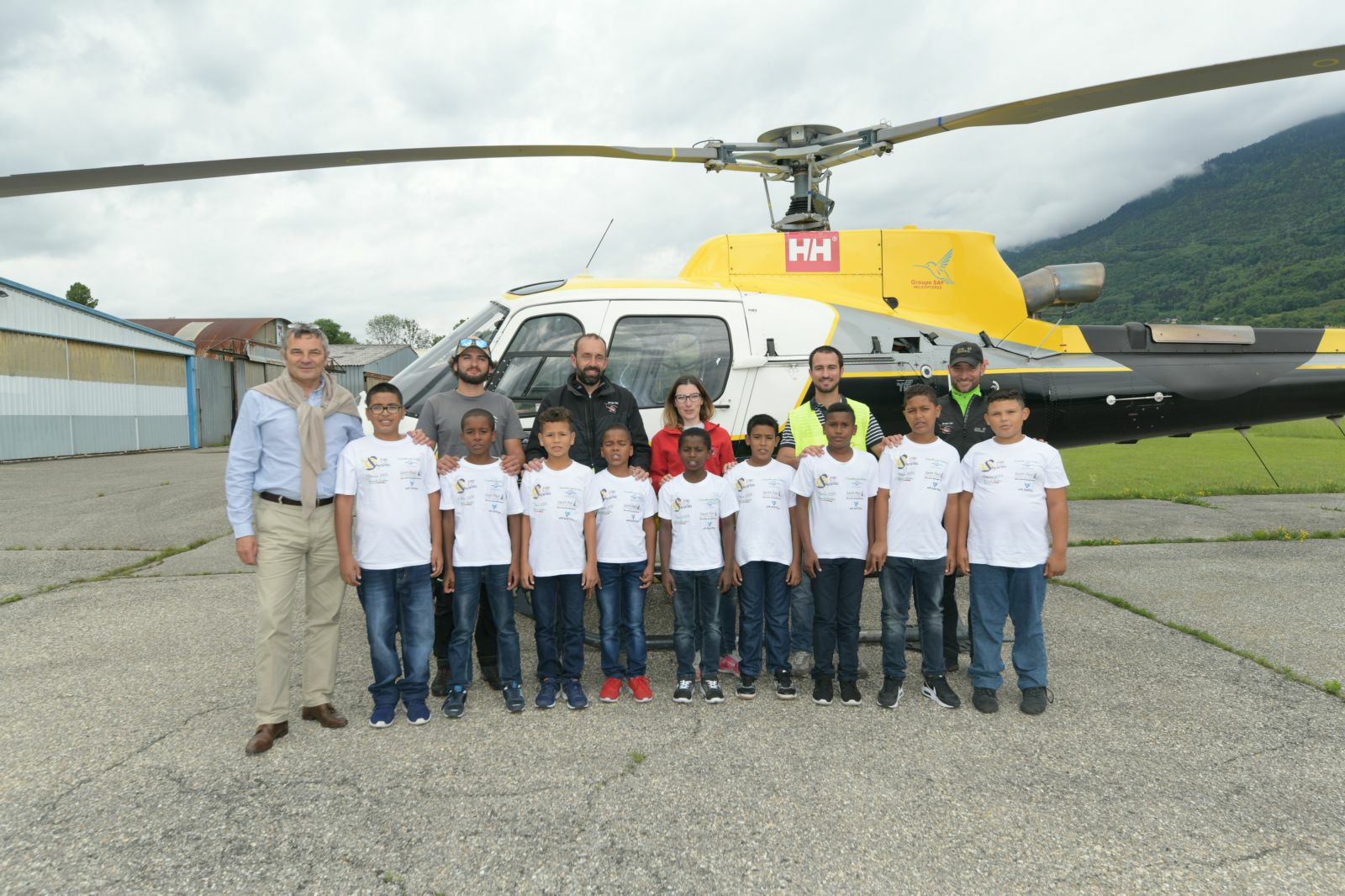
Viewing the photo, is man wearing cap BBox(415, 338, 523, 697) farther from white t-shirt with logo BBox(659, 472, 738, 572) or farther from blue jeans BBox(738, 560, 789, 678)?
blue jeans BBox(738, 560, 789, 678)

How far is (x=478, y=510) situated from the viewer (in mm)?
3645

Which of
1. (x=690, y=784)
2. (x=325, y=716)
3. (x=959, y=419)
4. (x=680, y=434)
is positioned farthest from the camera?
(x=959, y=419)

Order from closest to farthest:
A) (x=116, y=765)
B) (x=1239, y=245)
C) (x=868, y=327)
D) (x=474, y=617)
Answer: (x=116, y=765), (x=474, y=617), (x=868, y=327), (x=1239, y=245)

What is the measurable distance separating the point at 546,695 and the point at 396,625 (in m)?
0.82

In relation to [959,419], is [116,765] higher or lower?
lower

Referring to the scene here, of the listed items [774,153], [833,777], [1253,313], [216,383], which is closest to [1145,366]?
[774,153]

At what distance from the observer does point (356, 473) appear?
345cm

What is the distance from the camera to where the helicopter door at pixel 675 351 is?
17.1 ft

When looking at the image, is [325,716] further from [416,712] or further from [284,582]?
[284,582]

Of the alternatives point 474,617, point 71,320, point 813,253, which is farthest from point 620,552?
point 71,320

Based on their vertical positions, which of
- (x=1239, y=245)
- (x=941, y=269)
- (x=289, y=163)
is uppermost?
(x=1239, y=245)

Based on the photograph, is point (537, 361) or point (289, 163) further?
point (537, 361)

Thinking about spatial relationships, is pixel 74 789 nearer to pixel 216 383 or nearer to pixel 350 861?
pixel 350 861

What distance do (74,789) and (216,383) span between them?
2825 centimetres
